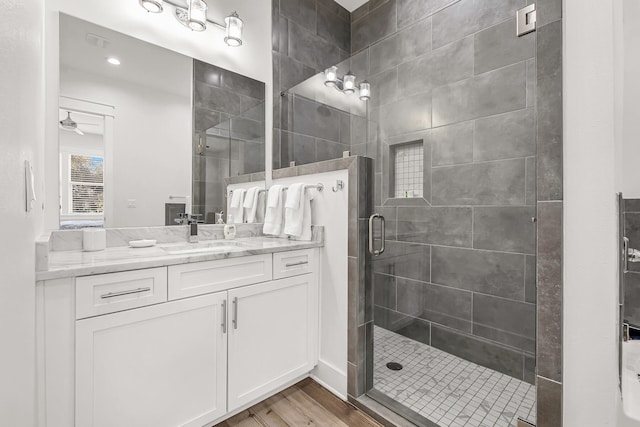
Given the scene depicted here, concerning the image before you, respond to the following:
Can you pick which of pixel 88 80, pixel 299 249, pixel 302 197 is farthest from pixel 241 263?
pixel 88 80

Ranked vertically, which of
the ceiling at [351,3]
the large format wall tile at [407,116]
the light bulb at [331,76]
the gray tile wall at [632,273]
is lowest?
the gray tile wall at [632,273]

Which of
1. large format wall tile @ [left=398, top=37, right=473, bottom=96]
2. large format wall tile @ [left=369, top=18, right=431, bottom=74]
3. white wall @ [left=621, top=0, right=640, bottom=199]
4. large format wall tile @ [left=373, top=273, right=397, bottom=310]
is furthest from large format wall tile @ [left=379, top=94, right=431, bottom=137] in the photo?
white wall @ [left=621, top=0, right=640, bottom=199]

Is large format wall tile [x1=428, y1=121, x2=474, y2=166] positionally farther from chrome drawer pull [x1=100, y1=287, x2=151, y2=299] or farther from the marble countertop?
chrome drawer pull [x1=100, y1=287, x2=151, y2=299]

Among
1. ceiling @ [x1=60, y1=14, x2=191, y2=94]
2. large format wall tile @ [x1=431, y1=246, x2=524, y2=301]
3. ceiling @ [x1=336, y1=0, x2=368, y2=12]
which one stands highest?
ceiling @ [x1=336, y1=0, x2=368, y2=12]

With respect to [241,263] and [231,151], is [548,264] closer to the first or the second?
[241,263]

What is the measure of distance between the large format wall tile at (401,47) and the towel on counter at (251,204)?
54.1 inches

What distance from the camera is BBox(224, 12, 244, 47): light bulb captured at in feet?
6.77

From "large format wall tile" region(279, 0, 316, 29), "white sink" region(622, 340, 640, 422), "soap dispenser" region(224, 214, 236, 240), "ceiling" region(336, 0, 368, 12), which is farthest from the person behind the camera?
"ceiling" region(336, 0, 368, 12)

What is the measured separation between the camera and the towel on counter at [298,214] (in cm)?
195

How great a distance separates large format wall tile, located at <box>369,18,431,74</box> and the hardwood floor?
239 cm

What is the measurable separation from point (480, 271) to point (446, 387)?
788 millimetres

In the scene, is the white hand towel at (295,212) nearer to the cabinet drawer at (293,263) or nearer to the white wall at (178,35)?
the cabinet drawer at (293,263)

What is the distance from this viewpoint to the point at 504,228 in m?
1.90

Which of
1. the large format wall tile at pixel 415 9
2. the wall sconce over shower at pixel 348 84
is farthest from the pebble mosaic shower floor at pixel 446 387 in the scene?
the large format wall tile at pixel 415 9
